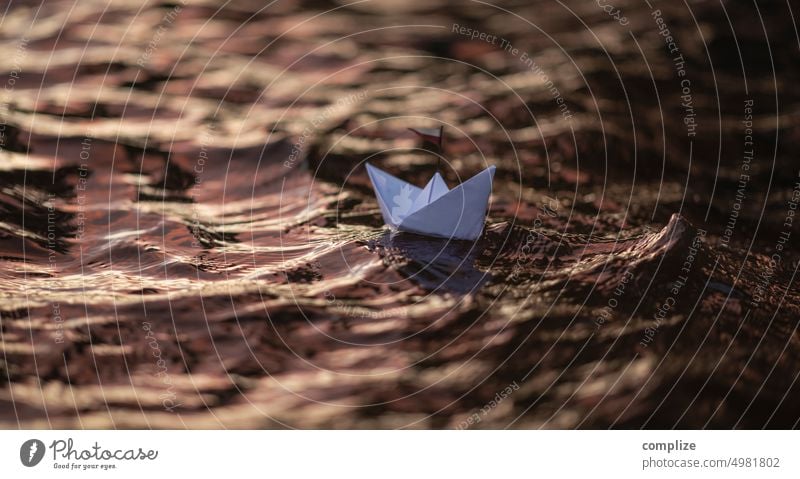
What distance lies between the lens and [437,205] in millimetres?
1039

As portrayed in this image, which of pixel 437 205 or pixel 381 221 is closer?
pixel 437 205

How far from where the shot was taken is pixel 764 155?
1.48 m

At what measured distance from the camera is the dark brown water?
0.89 metres

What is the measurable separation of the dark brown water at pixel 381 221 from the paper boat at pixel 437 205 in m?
0.03

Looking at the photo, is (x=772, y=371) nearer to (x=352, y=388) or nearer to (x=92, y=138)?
(x=352, y=388)

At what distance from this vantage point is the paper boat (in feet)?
3.39

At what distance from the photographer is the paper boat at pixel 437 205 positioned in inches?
40.6

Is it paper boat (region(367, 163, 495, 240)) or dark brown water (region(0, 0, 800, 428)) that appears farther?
paper boat (region(367, 163, 495, 240))

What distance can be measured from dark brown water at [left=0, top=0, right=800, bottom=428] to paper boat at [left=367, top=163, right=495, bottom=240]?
0.03 m

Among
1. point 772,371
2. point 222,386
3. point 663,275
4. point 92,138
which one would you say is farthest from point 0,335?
point 772,371

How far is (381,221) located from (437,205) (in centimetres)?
23

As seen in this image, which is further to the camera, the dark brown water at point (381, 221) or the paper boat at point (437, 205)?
the paper boat at point (437, 205)

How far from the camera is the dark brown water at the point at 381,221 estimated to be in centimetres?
89

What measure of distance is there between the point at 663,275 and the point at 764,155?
0.64 m
